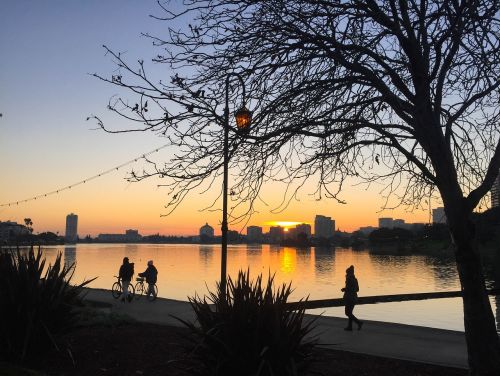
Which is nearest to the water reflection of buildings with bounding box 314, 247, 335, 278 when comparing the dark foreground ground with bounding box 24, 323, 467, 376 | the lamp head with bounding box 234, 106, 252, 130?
the dark foreground ground with bounding box 24, 323, 467, 376

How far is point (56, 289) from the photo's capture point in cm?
762

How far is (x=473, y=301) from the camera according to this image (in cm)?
660

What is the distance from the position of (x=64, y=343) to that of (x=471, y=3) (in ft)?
24.5

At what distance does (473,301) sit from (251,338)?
10.7ft

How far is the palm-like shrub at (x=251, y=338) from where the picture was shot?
5.28m

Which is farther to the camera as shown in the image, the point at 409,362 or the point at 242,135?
the point at 409,362

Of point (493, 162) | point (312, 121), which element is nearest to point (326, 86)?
point (312, 121)

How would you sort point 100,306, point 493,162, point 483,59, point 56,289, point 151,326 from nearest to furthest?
point 483,59 < point 493,162 < point 56,289 < point 151,326 < point 100,306

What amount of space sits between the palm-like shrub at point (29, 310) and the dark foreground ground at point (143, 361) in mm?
314

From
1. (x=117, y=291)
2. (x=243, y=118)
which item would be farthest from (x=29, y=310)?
(x=117, y=291)

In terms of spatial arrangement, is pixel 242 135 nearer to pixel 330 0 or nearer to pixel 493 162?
pixel 330 0

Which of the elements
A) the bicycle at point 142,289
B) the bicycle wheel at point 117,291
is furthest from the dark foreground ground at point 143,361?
the bicycle wheel at point 117,291

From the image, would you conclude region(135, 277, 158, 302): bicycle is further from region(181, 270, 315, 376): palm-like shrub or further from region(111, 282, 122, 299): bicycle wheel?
region(181, 270, 315, 376): palm-like shrub

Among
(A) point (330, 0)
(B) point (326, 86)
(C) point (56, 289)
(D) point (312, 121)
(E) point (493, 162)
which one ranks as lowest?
(C) point (56, 289)
